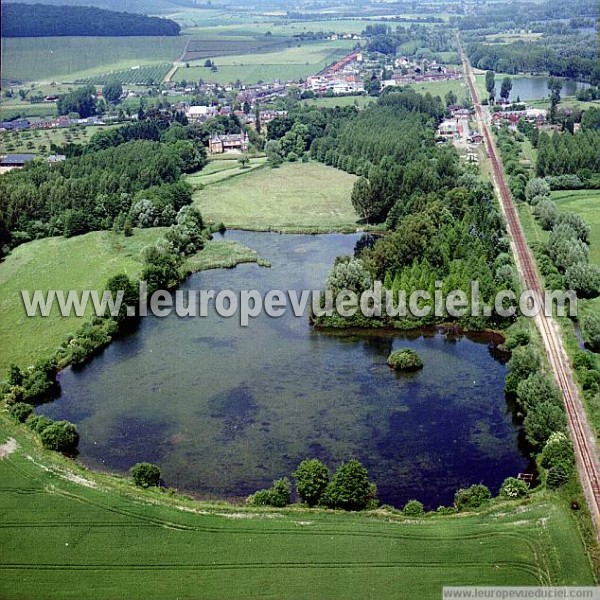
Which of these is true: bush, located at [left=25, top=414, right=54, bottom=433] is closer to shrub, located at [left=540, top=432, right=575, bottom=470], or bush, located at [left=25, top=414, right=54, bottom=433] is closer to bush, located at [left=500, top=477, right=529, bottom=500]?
bush, located at [left=500, top=477, right=529, bottom=500]

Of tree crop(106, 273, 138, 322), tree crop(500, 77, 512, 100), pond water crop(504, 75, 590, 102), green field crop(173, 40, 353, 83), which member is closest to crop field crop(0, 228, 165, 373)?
tree crop(106, 273, 138, 322)

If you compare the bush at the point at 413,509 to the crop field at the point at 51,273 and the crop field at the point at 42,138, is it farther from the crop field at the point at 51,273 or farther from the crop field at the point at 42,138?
the crop field at the point at 42,138

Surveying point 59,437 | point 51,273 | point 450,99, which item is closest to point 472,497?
point 59,437

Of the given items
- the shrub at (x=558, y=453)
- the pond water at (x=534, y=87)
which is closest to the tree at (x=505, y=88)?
the pond water at (x=534, y=87)

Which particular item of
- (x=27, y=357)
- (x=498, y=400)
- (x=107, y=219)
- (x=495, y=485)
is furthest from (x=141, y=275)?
(x=495, y=485)

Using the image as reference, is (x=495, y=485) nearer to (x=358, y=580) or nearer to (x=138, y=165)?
(x=358, y=580)

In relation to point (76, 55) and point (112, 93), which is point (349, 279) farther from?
point (76, 55)
